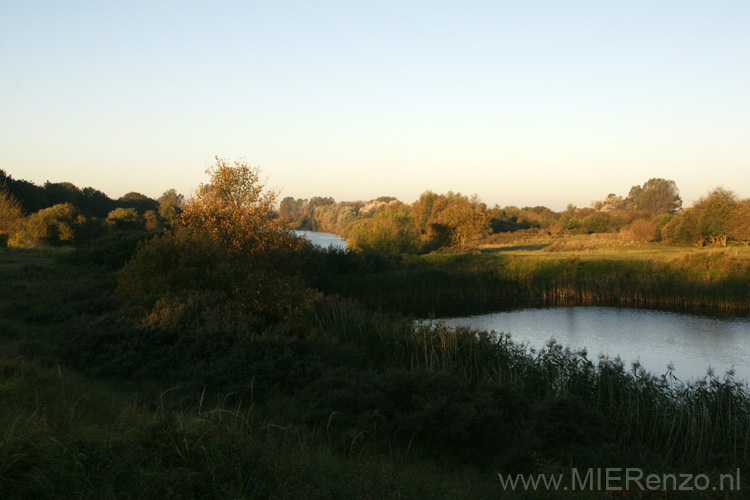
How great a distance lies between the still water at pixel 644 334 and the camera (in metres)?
15.5

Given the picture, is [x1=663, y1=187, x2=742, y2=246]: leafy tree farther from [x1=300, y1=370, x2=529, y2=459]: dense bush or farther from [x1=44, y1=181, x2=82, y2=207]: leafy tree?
[x1=44, y1=181, x2=82, y2=207]: leafy tree

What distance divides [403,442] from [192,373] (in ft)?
14.0

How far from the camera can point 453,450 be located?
6480mm

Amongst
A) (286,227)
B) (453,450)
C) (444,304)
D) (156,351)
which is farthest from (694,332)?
(156,351)

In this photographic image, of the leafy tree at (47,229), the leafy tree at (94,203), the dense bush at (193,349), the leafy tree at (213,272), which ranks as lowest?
the dense bush at (193,349)

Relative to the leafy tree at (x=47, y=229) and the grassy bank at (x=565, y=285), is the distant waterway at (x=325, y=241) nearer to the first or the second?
the grassy bank at (x=565, y=285)

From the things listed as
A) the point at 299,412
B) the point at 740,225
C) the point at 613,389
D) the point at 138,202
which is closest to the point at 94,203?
the point at 138,202

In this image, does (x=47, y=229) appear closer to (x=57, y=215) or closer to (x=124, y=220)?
(x=57, y=215)

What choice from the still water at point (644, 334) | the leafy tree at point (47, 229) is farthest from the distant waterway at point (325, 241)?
the leafy tree at point (47, 229)

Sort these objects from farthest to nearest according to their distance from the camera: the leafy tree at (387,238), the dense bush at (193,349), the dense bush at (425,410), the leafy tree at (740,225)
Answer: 1. the leafy tree at (387,238)
2. the leafy tree at (740,225)
3. the dense bush at (193,349)
4. the dense bush at (425,410)

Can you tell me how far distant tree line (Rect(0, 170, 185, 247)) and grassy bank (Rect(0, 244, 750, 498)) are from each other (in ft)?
36.2

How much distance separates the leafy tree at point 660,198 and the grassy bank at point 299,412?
136 m

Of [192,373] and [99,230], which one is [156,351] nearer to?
[192,373]

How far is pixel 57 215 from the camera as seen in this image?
120 feet
